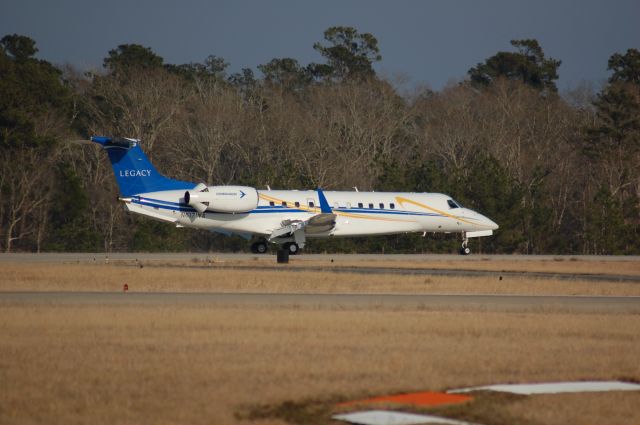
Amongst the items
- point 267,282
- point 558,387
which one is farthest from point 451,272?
point 558,387

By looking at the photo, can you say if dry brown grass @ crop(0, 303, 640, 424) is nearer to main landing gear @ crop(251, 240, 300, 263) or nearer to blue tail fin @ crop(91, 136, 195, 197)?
main landing gear @ crop(251, 240, 300, 263)

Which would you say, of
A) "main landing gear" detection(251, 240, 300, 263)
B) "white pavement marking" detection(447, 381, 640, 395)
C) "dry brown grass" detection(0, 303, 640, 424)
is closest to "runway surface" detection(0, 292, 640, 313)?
"dry brown grass" detection(0, 303, 640, 424)

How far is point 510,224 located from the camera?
5366cm

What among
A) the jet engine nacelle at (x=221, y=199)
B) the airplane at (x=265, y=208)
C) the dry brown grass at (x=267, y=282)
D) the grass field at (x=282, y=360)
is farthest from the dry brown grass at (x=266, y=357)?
the jet engine nacelle at (x=221, y=199)

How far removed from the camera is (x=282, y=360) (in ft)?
45.6

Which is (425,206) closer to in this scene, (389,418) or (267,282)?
(267,282)

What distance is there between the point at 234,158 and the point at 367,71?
109 feet

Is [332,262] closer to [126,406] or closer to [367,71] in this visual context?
[126,406]

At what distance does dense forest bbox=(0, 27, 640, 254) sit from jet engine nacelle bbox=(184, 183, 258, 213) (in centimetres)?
960

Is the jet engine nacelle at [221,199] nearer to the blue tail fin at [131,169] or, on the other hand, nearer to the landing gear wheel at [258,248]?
the blue tail fin at [131,169]

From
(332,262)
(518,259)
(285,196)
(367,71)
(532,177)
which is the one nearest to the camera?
(332,262)

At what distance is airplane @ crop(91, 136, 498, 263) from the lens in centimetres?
4009

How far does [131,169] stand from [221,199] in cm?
360

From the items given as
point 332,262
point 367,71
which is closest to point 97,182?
point 332,262
